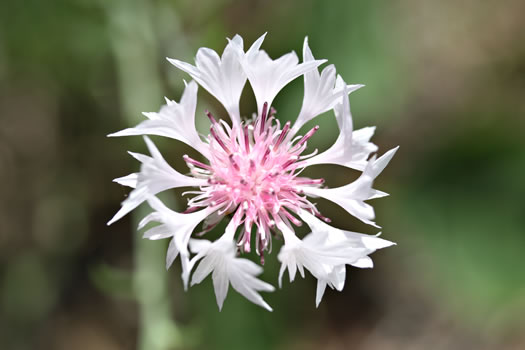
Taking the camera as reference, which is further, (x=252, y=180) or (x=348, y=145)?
(x=252, y=180)

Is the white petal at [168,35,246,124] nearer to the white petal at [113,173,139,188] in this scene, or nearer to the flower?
the flower

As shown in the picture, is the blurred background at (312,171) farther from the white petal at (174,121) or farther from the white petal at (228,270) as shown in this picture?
the white petal at (228,270)

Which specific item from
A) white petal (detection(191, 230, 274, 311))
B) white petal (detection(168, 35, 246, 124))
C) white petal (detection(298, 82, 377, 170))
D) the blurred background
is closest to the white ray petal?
white petal (detection(191, 230, 274, 311))

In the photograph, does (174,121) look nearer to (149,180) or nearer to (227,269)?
(149,180)

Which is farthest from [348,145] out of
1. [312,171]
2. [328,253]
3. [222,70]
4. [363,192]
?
[312,171]

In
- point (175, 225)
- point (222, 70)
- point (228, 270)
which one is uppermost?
point (222, 70)

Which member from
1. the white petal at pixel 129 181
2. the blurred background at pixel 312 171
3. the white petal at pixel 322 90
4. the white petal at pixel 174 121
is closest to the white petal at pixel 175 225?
the white petal at pixel 129 181
